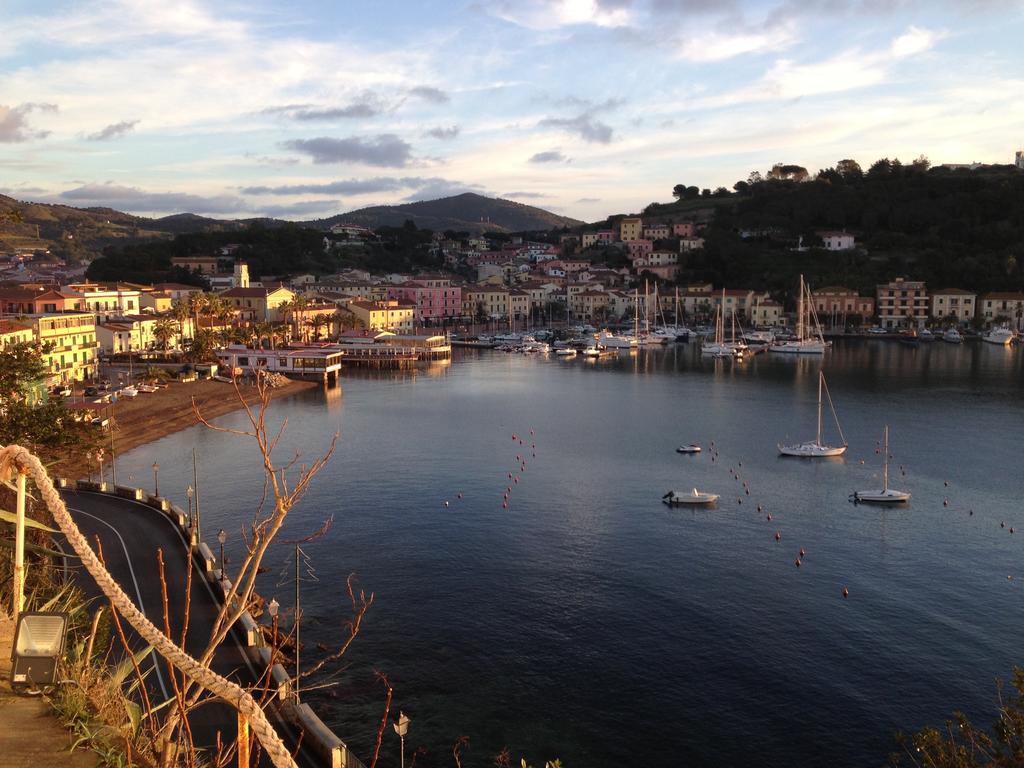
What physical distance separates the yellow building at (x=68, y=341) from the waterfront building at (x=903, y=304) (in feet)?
283

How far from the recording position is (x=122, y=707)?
6.99m

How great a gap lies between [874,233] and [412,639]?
387 feet

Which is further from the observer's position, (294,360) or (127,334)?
(294,360)

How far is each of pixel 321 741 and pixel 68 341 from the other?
4797 centimetres

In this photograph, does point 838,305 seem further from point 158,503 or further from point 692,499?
point 158,503

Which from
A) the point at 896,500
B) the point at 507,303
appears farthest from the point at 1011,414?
the point at 507,303

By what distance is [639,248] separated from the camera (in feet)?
446

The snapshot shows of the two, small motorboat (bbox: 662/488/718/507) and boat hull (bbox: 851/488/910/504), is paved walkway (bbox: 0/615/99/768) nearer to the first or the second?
small motorboat (bbox: 662/488/718/507)

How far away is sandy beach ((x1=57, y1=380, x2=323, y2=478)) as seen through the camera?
3532 centimetres

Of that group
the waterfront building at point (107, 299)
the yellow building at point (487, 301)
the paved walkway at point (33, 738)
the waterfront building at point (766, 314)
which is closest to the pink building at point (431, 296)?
the yellow building at point (487, 301)

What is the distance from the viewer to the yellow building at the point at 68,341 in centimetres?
4953

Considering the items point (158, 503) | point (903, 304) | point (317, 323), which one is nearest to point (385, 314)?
point (317, 323)

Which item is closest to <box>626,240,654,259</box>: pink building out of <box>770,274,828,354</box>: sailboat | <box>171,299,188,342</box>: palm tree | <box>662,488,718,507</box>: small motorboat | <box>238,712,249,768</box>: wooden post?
<box>770,274,828,354</box>: sailboat

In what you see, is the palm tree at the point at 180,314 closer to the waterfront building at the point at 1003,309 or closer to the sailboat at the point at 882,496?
the sailboat at the point at 882,496
